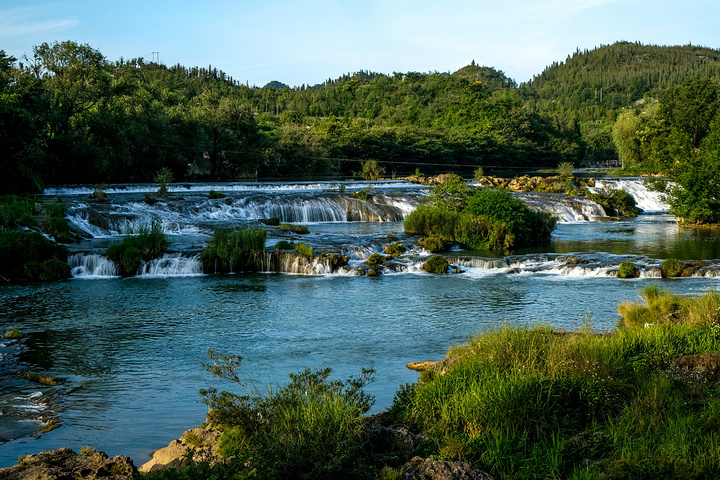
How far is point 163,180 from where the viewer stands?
40500mm

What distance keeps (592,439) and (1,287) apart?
61.3 ft

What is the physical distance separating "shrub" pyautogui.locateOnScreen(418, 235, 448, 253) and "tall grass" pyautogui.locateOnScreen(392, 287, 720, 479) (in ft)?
51.3

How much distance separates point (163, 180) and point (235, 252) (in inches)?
746

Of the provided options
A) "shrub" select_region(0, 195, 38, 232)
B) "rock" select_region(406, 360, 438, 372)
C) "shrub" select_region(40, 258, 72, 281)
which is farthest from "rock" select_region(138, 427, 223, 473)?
"shrub" select_region(0, 195, 38, 232)

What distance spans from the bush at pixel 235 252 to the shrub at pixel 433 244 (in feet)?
20.5

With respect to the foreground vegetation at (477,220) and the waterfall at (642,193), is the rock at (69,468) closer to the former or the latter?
the foreground vegetation at (477,220)

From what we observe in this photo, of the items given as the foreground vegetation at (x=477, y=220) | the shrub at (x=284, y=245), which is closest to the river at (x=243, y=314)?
the foreground vegetation at (x=477, y=220)

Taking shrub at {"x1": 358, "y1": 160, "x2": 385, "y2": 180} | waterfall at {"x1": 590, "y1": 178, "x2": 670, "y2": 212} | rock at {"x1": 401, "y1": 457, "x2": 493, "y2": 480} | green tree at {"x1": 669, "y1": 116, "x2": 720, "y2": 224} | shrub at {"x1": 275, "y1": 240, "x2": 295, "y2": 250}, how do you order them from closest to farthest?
rock at {"x1": 401, "y1": 457, "x2": 493, "y2": 480} < shrub at {"x1": 275, "y1": 240, "x2": 295, "y2": 250} < green tree at {"x1": 669, "y1": 116, "x2": 720, "y2": 224} < waterfall at {"x1": 590, "y1": 178, "x2": 670, "y2": 212} < shrub at {"x1": 358, "y1": 160, "x2": 385, "y2": 180}

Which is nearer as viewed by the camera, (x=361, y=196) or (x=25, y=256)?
(x=25, y=256)

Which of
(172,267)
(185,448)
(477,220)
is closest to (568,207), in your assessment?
(477,220)

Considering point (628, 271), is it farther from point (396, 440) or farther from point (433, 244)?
point (396, 440)

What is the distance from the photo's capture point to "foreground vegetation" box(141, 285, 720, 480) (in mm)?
6215

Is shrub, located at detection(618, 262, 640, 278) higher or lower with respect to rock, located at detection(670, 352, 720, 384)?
lower

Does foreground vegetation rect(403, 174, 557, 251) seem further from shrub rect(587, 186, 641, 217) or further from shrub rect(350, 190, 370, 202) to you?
shrub rect(587, 186, 641, 217)
